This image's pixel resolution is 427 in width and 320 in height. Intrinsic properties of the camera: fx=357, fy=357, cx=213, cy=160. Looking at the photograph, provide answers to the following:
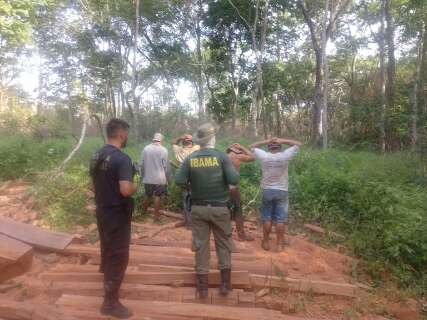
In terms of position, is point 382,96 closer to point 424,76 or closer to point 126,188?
point 424,76

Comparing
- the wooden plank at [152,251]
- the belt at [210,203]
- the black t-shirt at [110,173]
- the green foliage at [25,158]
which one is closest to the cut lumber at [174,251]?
the wooden plank at [152,251]

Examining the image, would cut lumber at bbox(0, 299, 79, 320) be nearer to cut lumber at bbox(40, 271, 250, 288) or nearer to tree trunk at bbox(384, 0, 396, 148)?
cut lumber at bbox(40, 271, 250, 288)

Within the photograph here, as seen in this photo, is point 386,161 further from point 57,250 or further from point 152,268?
point 57,250

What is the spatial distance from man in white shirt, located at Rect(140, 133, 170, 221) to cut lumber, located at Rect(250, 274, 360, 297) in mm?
3140

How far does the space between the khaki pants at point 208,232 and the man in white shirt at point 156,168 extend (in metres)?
3.15

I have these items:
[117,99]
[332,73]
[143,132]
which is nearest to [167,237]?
[143,132]

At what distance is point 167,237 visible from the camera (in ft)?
21.4

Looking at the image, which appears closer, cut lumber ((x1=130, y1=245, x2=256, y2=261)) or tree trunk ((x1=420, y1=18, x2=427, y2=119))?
cut lumber ((x1=130, y1=245, x2=256, y2=261))

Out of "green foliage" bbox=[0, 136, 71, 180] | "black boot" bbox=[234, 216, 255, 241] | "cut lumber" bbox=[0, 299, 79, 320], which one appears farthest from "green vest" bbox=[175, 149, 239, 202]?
"green foliage" bbox=[0, 136, 71, 180]

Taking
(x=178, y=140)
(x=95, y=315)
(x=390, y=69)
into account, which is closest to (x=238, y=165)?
(x=178, y=140)

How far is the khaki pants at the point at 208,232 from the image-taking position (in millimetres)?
4008

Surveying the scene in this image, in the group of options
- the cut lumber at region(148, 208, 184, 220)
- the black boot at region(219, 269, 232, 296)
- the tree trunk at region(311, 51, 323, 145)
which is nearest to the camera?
the black boot at region(219, 269, 232, 296)

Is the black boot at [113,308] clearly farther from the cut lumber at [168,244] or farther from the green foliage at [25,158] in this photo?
the green foliage at [25,158]

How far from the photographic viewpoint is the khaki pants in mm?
4008
